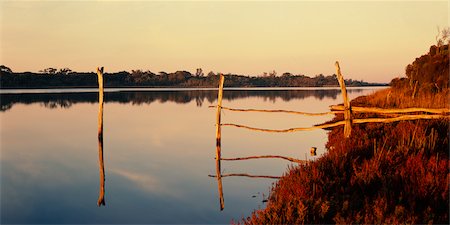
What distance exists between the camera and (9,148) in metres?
20.5

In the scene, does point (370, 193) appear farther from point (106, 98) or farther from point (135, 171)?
point (106, 98)

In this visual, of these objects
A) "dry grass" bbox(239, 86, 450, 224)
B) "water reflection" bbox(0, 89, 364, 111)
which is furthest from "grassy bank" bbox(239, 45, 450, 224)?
"water reflection" bbox(0, 89, 364, 111)

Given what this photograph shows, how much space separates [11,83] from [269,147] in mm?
103527

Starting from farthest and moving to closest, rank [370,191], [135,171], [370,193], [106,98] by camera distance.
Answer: [106,98] → [135,171] → [370,191] → [370,193]

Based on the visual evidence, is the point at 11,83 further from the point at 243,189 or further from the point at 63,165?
the point at 243,189

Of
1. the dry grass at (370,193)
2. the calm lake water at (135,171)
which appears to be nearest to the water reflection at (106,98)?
the calm lake water at (135,171)

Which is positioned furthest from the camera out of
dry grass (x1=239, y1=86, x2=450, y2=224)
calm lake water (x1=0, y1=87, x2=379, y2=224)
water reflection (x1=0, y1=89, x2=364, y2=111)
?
water reflection (x1=0, y1=89, x2=364, y2=111)

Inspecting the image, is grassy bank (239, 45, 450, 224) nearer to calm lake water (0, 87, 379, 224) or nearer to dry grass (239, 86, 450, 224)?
dry grass (239, 86, 450, 224)

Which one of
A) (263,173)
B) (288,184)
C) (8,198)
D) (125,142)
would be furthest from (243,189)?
(125,142)

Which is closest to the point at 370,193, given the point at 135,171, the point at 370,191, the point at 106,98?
the point at 370,191

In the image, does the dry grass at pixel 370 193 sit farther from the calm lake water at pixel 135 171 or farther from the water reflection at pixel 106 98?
the water reflection at pixel 106 98

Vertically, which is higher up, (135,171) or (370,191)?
(370,191)

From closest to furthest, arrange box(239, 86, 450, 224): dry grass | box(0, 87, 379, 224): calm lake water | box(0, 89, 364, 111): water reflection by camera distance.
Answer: box(239, 86, 450, 224): dry grass
box(0, 87, 379, 224): calm lake water
box(0, 89, 364, 111): water reflection

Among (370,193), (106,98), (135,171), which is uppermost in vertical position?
(106,98)
